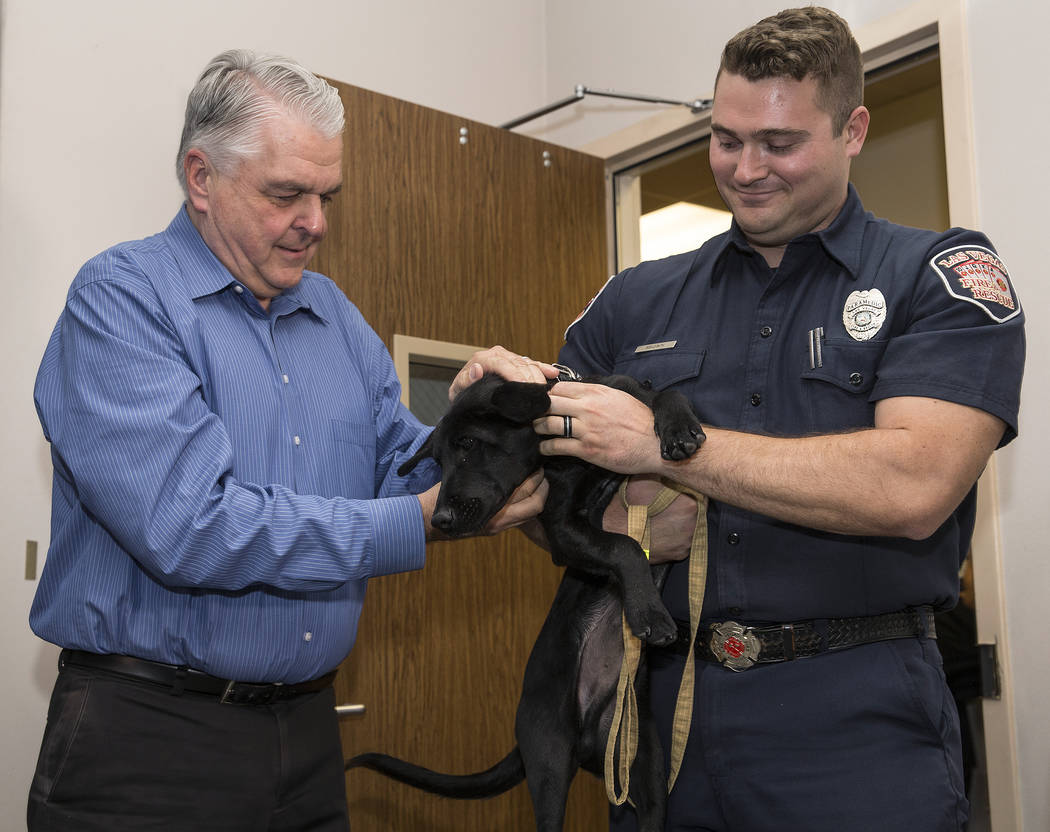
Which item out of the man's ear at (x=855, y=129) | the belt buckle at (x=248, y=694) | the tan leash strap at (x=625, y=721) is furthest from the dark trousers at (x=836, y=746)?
the man's ear at (x=855, y=129)

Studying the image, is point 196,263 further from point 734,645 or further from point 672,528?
point 734,645

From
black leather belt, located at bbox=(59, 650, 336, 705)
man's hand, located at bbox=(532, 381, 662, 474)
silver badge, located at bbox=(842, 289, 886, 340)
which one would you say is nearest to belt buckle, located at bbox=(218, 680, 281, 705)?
black leather belt, located at bbox=(59, 650, 336, 705)

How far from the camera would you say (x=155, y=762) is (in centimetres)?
158

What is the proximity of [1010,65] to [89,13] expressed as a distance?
8.34 ft

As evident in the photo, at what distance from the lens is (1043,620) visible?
8.27ft

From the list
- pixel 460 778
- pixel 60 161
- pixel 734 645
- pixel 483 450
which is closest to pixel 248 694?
pixel 460 778

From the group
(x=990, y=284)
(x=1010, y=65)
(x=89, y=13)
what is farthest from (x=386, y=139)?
(x=990, y=284)

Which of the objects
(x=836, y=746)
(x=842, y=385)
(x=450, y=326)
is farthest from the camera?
(x=450, y=326)

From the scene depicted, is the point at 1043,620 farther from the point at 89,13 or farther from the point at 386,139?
the point at 89,13

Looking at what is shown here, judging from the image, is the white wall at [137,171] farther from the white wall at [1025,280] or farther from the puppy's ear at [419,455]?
the puppy's ear at [419,455]

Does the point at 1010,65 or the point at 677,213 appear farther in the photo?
the point at 677,213

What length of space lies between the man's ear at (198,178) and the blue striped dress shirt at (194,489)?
5cm

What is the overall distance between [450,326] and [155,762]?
1825 millimetres

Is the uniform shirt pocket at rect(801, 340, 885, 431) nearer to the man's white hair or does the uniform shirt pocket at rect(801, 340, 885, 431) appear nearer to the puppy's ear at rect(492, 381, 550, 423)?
the puppy's ear at rect(492, 381, 550, 423)
